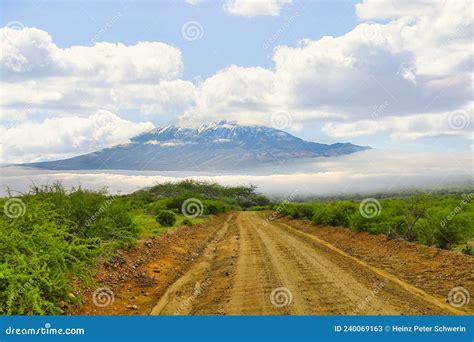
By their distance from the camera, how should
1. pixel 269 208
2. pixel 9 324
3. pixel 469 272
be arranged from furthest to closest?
pixel 269 208, pixel 469 272, pixel 9 324

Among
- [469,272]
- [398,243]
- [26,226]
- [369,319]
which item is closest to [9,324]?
[26,226]

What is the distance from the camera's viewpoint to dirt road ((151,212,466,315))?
1009cm

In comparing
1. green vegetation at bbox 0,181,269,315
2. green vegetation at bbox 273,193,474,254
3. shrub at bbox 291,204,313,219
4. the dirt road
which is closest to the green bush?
green vegetation at bbox 0,181,269,315

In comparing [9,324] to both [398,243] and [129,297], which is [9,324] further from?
[398,243]

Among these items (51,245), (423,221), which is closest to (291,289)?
Answer: (51,245)

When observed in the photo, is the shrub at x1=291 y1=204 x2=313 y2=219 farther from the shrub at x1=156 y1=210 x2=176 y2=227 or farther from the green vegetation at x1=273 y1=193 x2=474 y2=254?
the shrub at x1=156 y1=210 x2=176 y2=227

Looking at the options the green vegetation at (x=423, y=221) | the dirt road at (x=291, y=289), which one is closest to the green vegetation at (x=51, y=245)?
the dirt road at (x=291, y=289)

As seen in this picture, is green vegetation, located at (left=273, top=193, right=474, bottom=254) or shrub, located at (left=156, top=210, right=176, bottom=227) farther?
shrub, located at (left=156, top=210, right=176, bottom=227)

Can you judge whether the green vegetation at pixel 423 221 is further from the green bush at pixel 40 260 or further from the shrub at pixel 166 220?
the green bush at pixel 40 260

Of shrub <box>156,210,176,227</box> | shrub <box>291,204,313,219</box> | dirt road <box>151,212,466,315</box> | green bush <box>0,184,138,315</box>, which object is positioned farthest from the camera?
shrub <box>291,204,313,219</box>

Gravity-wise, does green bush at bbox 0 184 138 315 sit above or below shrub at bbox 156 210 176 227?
above

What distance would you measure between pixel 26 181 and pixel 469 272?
12939 mm

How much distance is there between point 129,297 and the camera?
12.0m

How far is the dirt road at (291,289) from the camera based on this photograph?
10086 mm
